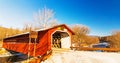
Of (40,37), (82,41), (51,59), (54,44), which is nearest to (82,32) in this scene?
(82,41)

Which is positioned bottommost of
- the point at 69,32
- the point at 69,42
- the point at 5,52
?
the point at 5,52

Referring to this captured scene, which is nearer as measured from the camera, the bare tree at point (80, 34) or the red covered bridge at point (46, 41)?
the red covered bridge at point (46, 41)

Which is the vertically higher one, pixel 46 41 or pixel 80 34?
pixel 80 34

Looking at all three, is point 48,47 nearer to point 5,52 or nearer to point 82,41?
point 5,52

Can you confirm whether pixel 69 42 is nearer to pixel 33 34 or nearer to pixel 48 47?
pixel 48 47

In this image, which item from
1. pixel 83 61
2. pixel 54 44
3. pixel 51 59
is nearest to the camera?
pixel 83 61

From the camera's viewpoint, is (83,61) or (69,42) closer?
(83,61)

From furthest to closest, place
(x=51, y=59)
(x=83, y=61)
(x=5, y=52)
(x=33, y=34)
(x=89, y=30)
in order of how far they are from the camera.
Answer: (x=89, y=30)
(x=5, y=52)
(x=33, y=34)
(x=51, y=59)
(x=83, y=61)

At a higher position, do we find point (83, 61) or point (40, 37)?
point (40, 37)

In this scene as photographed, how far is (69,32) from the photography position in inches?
746

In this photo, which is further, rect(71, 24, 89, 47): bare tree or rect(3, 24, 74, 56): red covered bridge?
rect(71, 24, 89, 47): bare tree

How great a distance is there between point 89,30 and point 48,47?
39.6 meters

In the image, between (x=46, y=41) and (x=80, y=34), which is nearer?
(x=46, y=41)

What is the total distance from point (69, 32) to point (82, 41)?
26838mm
